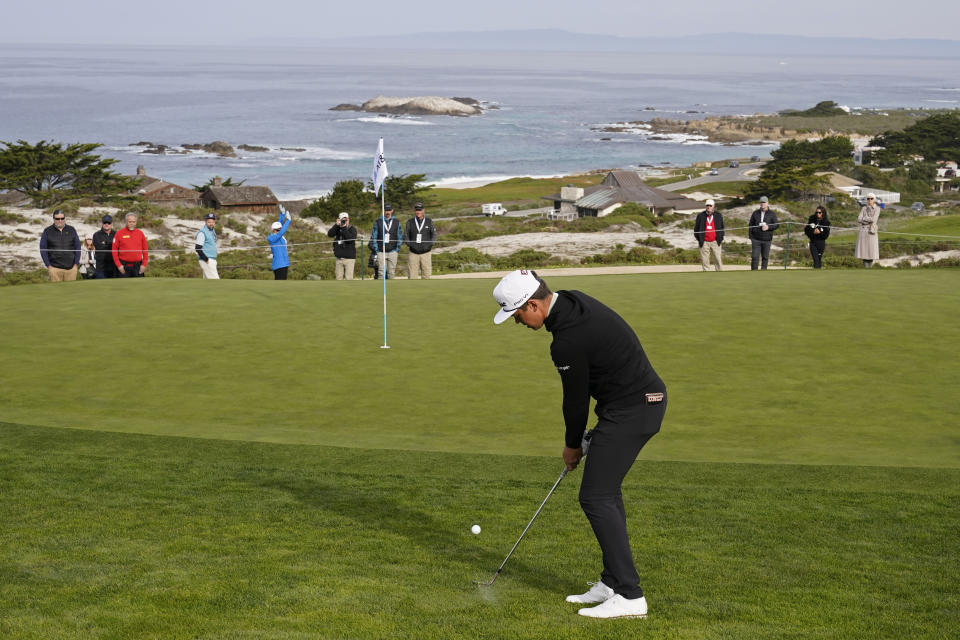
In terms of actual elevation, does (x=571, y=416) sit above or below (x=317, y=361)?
above

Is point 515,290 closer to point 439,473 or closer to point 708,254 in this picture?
point 439,473

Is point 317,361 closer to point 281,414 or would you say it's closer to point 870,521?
point 281,414

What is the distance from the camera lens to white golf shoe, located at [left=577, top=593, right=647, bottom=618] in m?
5.58

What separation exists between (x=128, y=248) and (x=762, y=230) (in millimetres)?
14533

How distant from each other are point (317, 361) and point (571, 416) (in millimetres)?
7861

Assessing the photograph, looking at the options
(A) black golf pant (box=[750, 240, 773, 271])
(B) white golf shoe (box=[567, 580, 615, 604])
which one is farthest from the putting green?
(A) black golf pant (box=[750, 240, 773, 271])

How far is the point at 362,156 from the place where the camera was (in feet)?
552

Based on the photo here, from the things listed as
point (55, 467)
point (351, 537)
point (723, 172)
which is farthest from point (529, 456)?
point (723, 172)

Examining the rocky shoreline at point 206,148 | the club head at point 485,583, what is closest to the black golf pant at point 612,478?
the club head at point 485,583

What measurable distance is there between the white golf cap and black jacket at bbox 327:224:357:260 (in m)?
17.0

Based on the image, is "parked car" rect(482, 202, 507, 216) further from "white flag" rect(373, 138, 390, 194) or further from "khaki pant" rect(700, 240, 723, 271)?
"white flag" rect(373, 138, 390, 194)

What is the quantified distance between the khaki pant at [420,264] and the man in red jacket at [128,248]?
606 centimetres

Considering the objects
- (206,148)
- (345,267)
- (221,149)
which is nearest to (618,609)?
(345,267)

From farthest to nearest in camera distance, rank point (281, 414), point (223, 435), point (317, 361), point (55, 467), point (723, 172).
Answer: point (723, 172) < point (317, 361) < point (281, 414) < point (223, 435) < point (55, 467)
